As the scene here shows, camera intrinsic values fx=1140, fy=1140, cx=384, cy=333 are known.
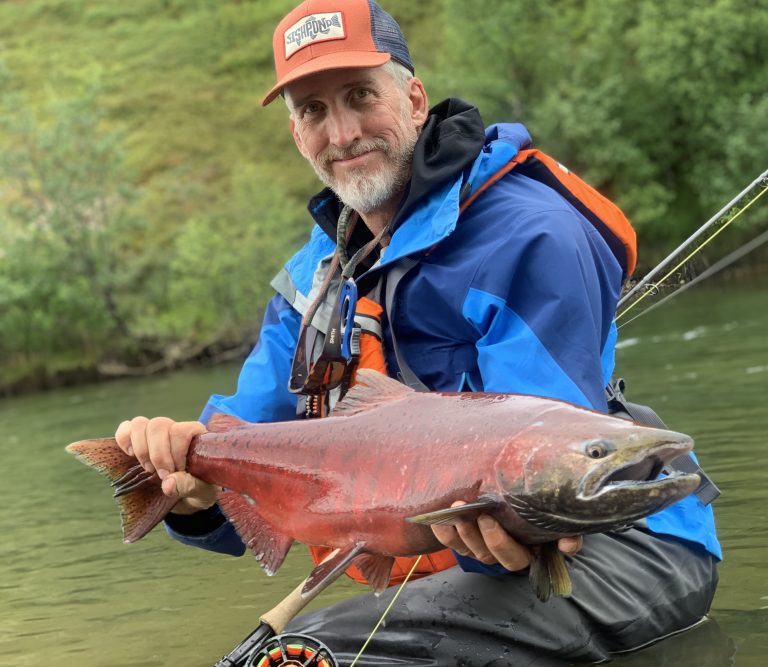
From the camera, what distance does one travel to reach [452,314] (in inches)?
156

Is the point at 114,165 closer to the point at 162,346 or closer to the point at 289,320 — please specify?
the point at 162,346

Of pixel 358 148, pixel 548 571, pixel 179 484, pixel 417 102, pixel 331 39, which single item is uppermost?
pixel 331 39

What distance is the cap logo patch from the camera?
419cm

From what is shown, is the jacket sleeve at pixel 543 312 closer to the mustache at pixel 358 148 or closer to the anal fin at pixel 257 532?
the anal fin at pixel 257 532

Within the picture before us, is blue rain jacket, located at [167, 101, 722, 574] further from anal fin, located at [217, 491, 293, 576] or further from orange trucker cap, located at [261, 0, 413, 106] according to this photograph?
anal fin, located at [217, 491, 293, 576]

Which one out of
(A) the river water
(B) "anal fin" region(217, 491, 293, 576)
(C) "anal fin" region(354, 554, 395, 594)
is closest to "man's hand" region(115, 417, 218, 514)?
(B) "anal fin" region(217, 491, 293, 576)

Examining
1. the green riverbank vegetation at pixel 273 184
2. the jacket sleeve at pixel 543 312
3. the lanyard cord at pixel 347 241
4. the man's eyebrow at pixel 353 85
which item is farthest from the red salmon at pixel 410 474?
the green riverbank vegetation at pixel 273 184

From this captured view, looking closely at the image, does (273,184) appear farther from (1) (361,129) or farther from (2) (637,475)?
(2) (637,475)

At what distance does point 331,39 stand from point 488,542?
6.68 feet

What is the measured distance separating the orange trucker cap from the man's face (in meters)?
0.07

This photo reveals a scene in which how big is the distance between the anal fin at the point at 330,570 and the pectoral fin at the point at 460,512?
321 mm

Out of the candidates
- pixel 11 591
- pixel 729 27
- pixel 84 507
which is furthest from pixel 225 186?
pixel 11 591

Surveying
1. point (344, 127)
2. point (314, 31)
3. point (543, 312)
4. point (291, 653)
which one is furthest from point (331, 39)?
point (291, 653)

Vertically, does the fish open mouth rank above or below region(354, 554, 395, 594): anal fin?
above
